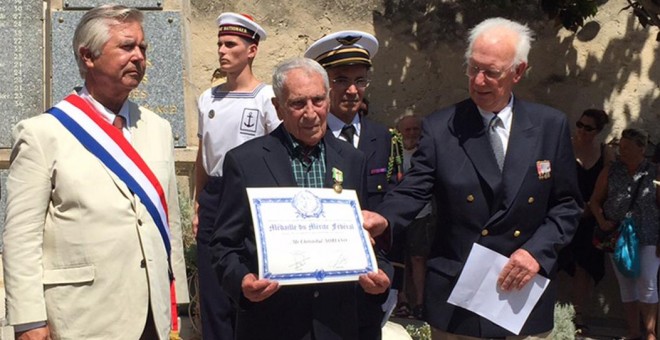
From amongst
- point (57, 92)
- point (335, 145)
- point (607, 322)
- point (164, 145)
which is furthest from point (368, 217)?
point (607, 322)

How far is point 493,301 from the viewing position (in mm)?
3744

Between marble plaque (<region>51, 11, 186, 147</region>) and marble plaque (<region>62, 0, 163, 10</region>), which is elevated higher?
marble plaque (<region>62, 0, 163, 10</region>)

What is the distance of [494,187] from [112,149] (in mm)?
1437

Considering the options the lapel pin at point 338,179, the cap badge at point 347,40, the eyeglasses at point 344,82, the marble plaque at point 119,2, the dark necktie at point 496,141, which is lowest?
the lapel pin at point 338,179

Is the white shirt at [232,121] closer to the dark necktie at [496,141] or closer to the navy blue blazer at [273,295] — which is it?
the dark necktie at [496,141]

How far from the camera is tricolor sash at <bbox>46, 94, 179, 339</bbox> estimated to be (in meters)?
3.57

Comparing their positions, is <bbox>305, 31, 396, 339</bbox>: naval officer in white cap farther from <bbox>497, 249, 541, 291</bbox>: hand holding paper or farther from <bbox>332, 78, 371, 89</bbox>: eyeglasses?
<bbox>497, 249, 541, 291</bbox>: hand holding paper

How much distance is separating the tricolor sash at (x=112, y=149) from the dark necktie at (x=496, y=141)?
4.26ft

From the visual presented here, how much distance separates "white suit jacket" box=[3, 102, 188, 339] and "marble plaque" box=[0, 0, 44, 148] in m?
3.75

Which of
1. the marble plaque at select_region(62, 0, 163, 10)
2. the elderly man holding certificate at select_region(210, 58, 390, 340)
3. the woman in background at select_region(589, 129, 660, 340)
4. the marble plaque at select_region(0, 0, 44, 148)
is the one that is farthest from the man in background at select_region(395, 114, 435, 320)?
the elderly man holding certificate at select_region(210, 58, 390, 340)

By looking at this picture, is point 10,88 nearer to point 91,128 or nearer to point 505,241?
point 91,128

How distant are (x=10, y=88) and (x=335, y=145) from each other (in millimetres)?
Answer: 4235

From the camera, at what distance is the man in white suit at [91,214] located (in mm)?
3441

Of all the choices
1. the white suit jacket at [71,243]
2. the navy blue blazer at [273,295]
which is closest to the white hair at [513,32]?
the navy blue blazer at [273,295]
